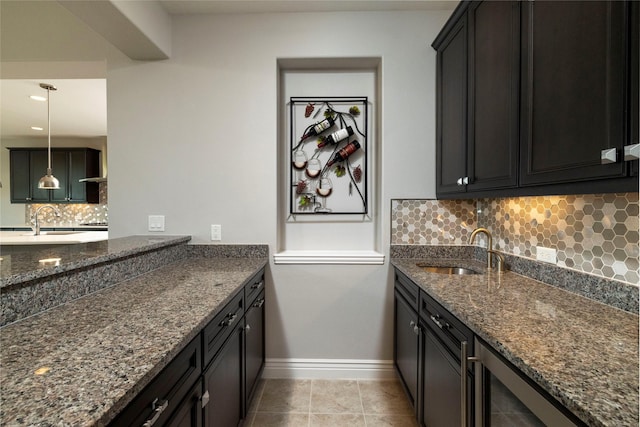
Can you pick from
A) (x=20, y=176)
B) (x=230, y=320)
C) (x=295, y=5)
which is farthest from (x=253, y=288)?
(x=20, y=176)

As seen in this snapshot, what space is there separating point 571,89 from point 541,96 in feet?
0.50

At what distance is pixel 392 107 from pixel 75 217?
22.0 ft

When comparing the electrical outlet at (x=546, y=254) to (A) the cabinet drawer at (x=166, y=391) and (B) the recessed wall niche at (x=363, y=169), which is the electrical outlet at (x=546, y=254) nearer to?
(B) the recessed wall niche at (x=363, y=169)

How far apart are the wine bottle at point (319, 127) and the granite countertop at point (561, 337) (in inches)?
55.9

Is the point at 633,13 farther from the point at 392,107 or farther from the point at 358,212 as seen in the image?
the point at 358,212

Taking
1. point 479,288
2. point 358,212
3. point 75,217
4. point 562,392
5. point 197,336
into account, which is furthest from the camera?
point 75,217

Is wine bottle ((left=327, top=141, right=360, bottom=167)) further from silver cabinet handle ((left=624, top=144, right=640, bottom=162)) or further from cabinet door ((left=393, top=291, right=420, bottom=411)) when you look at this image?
silver cabinet handle ((left=624, top=144, right=640, bottom=162))

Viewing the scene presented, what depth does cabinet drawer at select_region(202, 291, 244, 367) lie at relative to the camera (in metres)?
1.11

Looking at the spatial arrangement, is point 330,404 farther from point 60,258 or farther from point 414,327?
point 60,258

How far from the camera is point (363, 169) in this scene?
241cm

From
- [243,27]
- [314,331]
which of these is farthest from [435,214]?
[243,27]

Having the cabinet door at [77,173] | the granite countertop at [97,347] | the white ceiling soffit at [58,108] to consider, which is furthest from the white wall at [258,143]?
the cabinet door at [77,173]

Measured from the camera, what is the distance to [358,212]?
7.89 ft

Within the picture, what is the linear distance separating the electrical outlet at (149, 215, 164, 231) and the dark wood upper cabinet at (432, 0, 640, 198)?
6.85 ft
